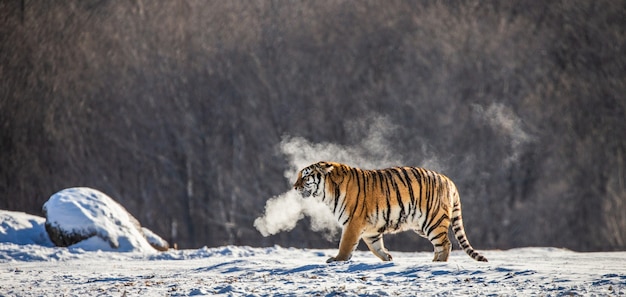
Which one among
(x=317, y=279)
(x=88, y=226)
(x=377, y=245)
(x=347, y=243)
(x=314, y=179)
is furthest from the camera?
(x=88, y=226)

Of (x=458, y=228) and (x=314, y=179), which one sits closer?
(x=314, y=179)

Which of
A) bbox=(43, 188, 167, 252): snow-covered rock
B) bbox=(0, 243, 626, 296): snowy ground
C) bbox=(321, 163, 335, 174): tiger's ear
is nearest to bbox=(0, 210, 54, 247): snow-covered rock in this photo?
bbox=(43, 188, 167, 252): snow-covered rock

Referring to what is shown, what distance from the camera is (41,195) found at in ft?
93.2

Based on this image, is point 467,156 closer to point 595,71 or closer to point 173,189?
point 595,71

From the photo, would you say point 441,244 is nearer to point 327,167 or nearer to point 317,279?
point 327,167

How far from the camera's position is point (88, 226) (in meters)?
13.3

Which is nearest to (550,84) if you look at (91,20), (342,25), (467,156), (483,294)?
(467,156)

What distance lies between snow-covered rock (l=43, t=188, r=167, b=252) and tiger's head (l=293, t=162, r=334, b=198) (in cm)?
455

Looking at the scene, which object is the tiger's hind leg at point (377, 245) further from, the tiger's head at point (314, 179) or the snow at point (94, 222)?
the snow at point (94, 222)

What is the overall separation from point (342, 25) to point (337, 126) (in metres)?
4.75

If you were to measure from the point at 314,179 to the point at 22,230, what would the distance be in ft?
19.5

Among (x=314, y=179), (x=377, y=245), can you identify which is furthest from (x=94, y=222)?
(x=377, y=245)

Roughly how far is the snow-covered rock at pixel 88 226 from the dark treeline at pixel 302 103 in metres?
13.7

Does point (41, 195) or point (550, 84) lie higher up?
point (550, 84)
